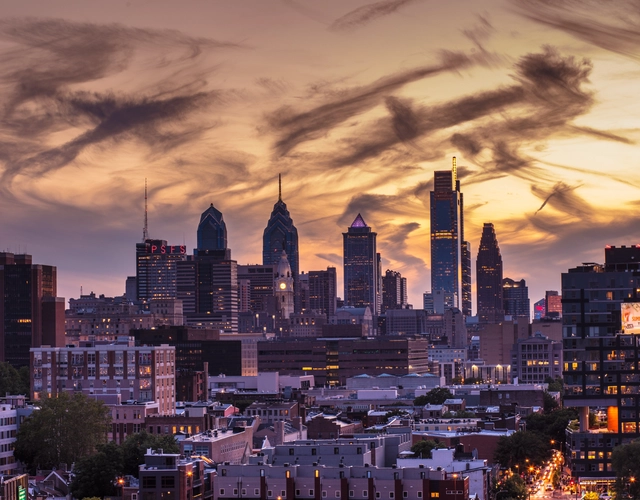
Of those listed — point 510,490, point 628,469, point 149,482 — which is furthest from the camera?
point 510,490

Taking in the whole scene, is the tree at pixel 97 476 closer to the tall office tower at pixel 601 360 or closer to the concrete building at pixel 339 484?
the concrete building at pixel 339 484

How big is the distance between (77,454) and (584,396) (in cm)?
6017

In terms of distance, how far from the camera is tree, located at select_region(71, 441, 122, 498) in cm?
14862

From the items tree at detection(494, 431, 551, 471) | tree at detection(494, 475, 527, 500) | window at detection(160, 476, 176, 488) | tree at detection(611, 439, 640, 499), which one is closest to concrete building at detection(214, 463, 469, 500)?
window at detection(160, 476, 176, 488)

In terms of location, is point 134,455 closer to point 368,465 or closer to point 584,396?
point 368,465

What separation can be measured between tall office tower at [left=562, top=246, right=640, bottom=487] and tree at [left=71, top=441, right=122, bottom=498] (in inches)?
2167

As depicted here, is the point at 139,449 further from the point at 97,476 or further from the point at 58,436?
the point at 58,436

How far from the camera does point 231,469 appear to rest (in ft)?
441

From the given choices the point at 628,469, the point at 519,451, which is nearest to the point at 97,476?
the point at 628,469

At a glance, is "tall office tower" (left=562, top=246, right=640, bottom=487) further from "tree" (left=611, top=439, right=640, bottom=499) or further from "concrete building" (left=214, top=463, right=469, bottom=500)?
"concrete building" (left=214, top=463, right=469, bottom=500)

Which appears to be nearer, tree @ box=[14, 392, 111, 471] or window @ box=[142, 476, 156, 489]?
window @ box=[142, 476, 156, 489]

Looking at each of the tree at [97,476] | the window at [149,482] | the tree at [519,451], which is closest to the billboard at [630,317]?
the tree at [519,451]

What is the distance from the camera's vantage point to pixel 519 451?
591 feet

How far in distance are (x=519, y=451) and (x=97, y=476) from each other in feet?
183
